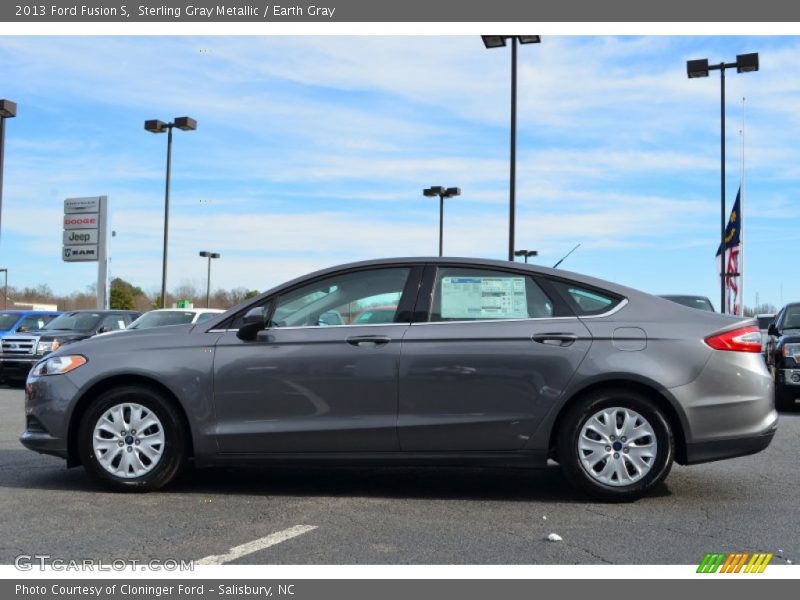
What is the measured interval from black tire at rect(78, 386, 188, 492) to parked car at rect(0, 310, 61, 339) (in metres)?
14.1

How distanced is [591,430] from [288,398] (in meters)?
2.03

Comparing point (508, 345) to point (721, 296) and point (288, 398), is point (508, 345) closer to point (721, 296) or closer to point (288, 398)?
point (288, 398)

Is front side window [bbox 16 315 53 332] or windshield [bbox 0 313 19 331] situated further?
windshield [bbox 0 313 19 331]

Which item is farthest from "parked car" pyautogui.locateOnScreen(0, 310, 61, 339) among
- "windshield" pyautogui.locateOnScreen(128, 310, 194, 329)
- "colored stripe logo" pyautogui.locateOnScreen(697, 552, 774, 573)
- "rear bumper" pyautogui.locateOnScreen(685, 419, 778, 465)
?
"colored stripe logo" pyautogui.locateOnScreen(697, 552, 774, 573)

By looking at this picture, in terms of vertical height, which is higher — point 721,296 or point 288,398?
point 721,296

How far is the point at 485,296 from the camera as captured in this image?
607 cm

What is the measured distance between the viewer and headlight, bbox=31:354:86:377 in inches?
246

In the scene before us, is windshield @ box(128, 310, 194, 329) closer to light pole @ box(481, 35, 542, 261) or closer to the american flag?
light pole @ box(481, 35, 542, 261)

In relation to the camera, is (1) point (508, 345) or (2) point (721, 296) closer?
(1) point (508, 345)

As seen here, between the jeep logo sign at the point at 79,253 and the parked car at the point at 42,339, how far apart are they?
1742 cm

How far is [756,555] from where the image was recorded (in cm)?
455

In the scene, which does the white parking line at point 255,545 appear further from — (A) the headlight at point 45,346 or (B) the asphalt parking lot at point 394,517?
(A) the headlight at point 45,346

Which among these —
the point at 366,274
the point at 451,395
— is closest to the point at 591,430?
the point at 451,395

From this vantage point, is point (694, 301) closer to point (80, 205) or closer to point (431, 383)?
point (431, 383)
